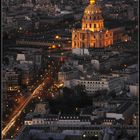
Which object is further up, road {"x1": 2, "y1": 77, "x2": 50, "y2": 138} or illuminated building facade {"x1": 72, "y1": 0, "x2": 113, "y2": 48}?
illuminated building facade {"x1": 72, "y1": 0, "x2": 113, "y2": 48}

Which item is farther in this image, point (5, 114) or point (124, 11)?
point (124, 11)

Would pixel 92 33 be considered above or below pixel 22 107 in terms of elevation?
above

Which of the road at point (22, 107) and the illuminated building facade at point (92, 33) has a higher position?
the illuminated building facade at point (92, 33)

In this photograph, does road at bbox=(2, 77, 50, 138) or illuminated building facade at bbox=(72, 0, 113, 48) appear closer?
road at bbox=(2, 77, 50, 138)

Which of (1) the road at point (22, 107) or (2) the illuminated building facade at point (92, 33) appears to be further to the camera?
(2) the illuminated building facade at point (92, 33)

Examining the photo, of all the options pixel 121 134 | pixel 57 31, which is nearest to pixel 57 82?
pixel 121 134

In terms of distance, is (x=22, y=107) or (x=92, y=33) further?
(x=92, y=33)

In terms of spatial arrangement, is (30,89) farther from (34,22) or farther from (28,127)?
(34,22)

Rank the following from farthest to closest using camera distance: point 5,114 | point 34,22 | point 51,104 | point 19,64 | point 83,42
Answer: point 34,22, point 83,42, point 19,64, point 51,104, point 5,114
